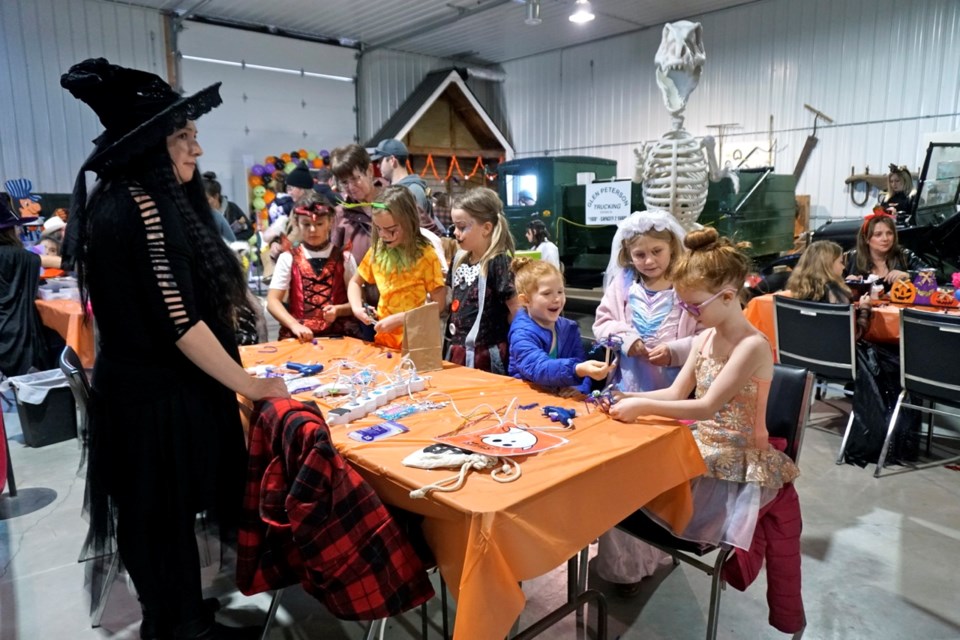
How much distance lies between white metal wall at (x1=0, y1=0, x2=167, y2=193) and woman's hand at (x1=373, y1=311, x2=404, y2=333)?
778cm

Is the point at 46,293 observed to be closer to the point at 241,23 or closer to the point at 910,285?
the point at 910,285

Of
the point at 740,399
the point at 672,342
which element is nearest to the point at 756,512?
the point at 740,399

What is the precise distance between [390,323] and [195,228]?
116 cm

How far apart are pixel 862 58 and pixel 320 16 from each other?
25.9 ft

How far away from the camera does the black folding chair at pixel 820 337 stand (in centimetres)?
361

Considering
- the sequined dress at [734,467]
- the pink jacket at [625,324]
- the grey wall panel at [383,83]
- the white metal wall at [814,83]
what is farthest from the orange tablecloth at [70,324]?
the white metal wall at [814,83]

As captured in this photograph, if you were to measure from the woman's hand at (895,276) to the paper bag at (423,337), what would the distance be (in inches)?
Result: 135

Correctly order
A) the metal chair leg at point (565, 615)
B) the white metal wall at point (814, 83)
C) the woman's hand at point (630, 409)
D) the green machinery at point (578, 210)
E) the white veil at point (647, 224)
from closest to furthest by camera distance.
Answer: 1. the metal chair leg at point (565, 615)
2. the woman's hand at point (630, 409)
3. the white veil at point (647, 224)
4. the green machinery at point (578, 210)
5. the white metal wall at point (814, 83)

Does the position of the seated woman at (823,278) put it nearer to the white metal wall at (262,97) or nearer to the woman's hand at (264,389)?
the woman's hand at (264,389)

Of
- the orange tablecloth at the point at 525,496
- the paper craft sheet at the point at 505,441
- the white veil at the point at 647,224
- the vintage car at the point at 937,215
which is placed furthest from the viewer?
the vintage car at the point at 937,215

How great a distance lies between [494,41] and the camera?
11.9 metres

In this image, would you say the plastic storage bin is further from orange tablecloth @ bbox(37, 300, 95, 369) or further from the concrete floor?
the concrete floor

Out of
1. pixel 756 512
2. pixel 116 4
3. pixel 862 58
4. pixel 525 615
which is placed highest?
pixel 116 4

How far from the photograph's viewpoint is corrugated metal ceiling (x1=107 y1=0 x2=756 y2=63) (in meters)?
9.41
